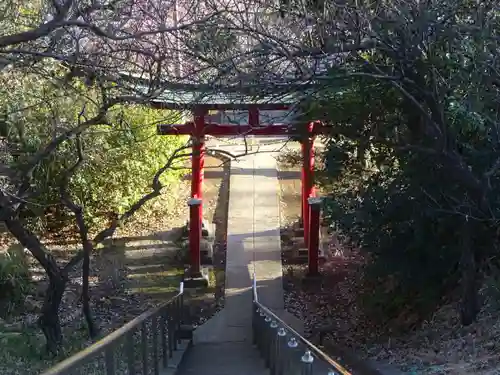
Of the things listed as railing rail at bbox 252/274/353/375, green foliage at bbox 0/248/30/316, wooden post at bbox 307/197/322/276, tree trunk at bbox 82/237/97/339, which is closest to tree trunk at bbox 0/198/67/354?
tree trunk at bbox 82/237/97/339

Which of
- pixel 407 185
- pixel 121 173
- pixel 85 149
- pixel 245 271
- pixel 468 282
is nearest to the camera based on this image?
pixel 468 282

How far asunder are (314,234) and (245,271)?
179 cm

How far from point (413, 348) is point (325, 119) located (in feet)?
12.5

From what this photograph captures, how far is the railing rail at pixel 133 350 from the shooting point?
342 centimetres

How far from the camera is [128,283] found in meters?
13.9

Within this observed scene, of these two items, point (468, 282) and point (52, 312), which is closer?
point (468, 282)

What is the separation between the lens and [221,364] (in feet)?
27.3

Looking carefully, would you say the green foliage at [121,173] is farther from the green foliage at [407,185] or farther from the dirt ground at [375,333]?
the green foliage at [407,185]

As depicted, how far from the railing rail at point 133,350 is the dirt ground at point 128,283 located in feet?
5.06

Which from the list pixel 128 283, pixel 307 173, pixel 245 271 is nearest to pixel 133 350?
pixel 128 283

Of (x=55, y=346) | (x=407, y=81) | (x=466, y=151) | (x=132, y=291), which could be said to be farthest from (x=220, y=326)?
(x=407, y=81)

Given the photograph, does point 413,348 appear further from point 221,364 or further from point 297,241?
point 297,241

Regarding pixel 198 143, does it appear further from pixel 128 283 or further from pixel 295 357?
pixel 295 357

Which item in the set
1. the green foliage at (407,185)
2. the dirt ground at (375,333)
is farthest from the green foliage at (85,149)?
the dirt ground at (375,333)
